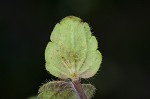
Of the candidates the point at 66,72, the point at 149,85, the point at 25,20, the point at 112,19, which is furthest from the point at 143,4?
the point at 66,72

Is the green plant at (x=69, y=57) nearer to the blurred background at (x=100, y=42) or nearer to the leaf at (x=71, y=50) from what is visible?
the leaf at (x=71, y=50)

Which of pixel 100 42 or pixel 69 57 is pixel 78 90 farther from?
pixel 100 42

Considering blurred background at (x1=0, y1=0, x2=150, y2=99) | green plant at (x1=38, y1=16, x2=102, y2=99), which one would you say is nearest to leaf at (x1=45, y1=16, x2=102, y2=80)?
green plant at (x1=38, y1=16, x2=102, y2=99)

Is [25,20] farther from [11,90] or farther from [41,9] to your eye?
[11,90]

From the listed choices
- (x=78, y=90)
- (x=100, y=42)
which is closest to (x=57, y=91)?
(x=78, y=90)

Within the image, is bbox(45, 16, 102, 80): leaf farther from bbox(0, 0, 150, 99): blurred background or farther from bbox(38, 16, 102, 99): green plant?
bbox(0, 0, 150, 99): blurred background

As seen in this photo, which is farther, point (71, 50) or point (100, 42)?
point (100, 42)

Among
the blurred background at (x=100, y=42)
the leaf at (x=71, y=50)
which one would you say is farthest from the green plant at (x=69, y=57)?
the blurred background at (x=100, y=42)
